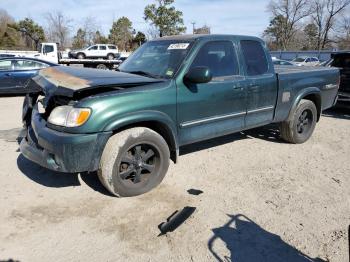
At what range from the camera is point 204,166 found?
511cm

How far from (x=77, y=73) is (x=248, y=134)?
150 inches

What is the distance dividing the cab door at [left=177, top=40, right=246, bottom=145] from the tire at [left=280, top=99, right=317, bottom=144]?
134cm

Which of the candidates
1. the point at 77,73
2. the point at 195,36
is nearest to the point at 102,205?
the point at 77,73

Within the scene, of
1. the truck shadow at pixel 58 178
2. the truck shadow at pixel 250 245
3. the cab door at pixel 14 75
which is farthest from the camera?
the cab door at pixel 14 75

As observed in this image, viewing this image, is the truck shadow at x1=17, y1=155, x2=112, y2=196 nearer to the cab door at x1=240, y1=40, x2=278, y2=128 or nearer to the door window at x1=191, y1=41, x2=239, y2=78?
the door window at x1=191, y1=41, x2=239, y2=78

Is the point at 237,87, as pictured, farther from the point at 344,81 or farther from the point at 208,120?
the point at 344,81

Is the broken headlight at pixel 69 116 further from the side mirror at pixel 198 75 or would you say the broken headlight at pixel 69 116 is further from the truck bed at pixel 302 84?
the truck bed at pixel 302 84

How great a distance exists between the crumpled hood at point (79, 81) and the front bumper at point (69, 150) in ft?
1.44

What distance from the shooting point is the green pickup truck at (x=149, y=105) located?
11.9ft

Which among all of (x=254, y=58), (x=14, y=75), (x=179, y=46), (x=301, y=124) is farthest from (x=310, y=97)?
(x=14, y=75)

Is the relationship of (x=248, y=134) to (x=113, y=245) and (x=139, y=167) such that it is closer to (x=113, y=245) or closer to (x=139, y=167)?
(x=139, y=167)

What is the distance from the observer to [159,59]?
4.75m

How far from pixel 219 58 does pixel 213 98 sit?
0.62m

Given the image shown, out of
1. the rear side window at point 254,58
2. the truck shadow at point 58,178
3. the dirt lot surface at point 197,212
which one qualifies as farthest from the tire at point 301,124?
the truck shadow at point 58,178
